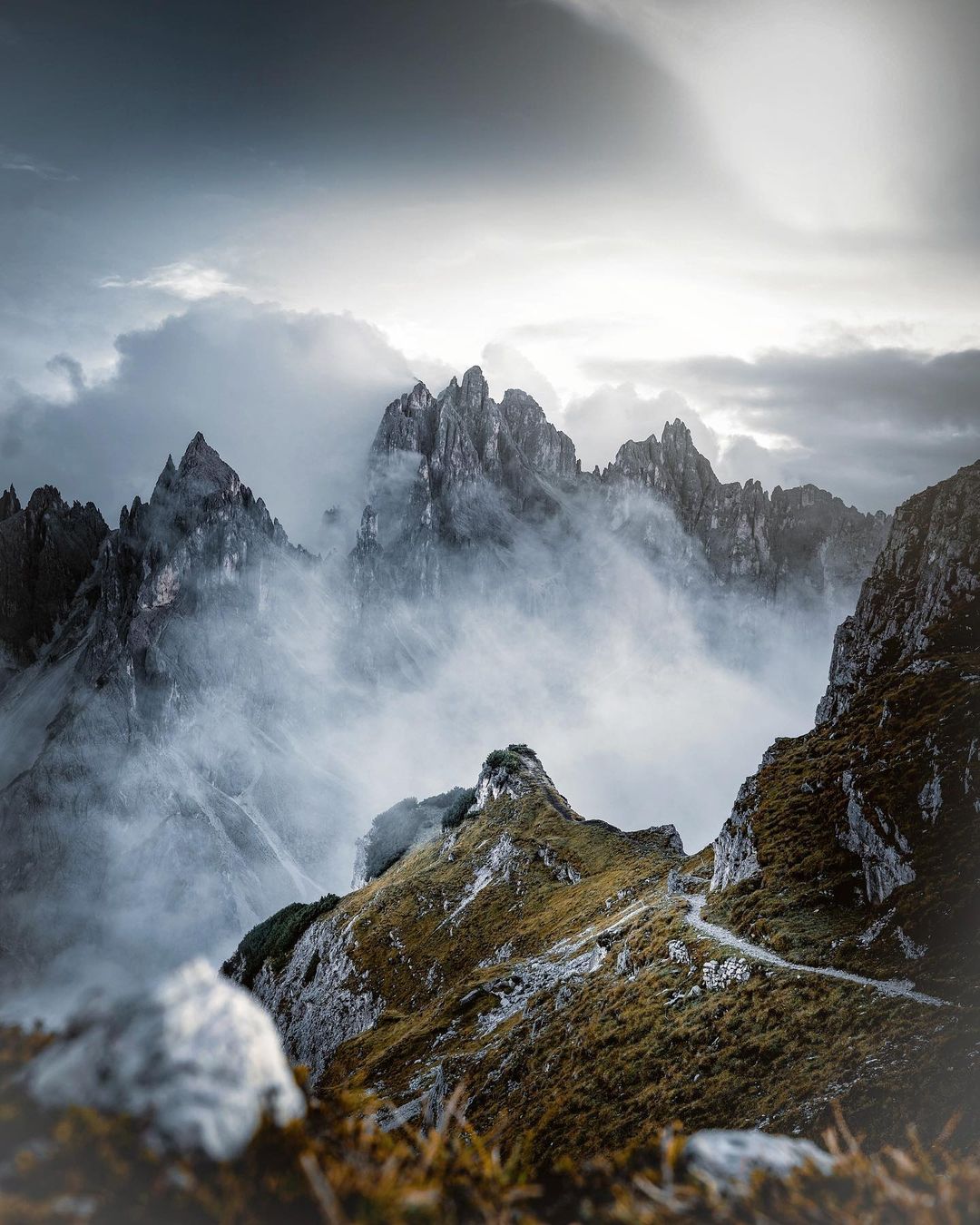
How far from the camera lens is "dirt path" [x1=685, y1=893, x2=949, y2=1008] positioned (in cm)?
3200

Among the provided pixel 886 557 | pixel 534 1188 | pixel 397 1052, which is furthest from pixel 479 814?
pixel 534 1188

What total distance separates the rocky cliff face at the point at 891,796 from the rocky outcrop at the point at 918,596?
0.16 meters

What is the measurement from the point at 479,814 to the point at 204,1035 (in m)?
110

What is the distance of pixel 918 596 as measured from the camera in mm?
62781

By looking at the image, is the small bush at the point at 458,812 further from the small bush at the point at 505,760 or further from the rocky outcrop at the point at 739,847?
the rocky outcrop at the point at 739,847

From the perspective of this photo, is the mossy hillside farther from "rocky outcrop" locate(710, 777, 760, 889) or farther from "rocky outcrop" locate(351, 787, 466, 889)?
"rocky outcrop" locate(351, 787, 466, 889)

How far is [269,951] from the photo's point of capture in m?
108

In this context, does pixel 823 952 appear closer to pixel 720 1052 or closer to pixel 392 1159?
pixel 720 1052

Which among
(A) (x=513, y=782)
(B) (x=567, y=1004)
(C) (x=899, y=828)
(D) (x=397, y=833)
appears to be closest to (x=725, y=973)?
(B) (x=567, y=1004)

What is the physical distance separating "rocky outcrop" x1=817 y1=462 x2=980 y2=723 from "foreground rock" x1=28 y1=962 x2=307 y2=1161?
2223 inches

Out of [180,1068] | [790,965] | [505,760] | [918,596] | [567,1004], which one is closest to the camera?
[180,1068]

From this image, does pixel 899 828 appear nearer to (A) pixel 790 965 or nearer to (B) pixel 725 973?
(A) pixel 790 965

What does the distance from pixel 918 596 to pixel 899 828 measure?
30.3 metres

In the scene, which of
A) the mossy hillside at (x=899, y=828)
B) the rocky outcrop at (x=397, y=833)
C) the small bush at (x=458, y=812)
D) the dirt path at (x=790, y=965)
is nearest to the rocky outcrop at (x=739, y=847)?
the mossy hillside at (x=899, y=828)
